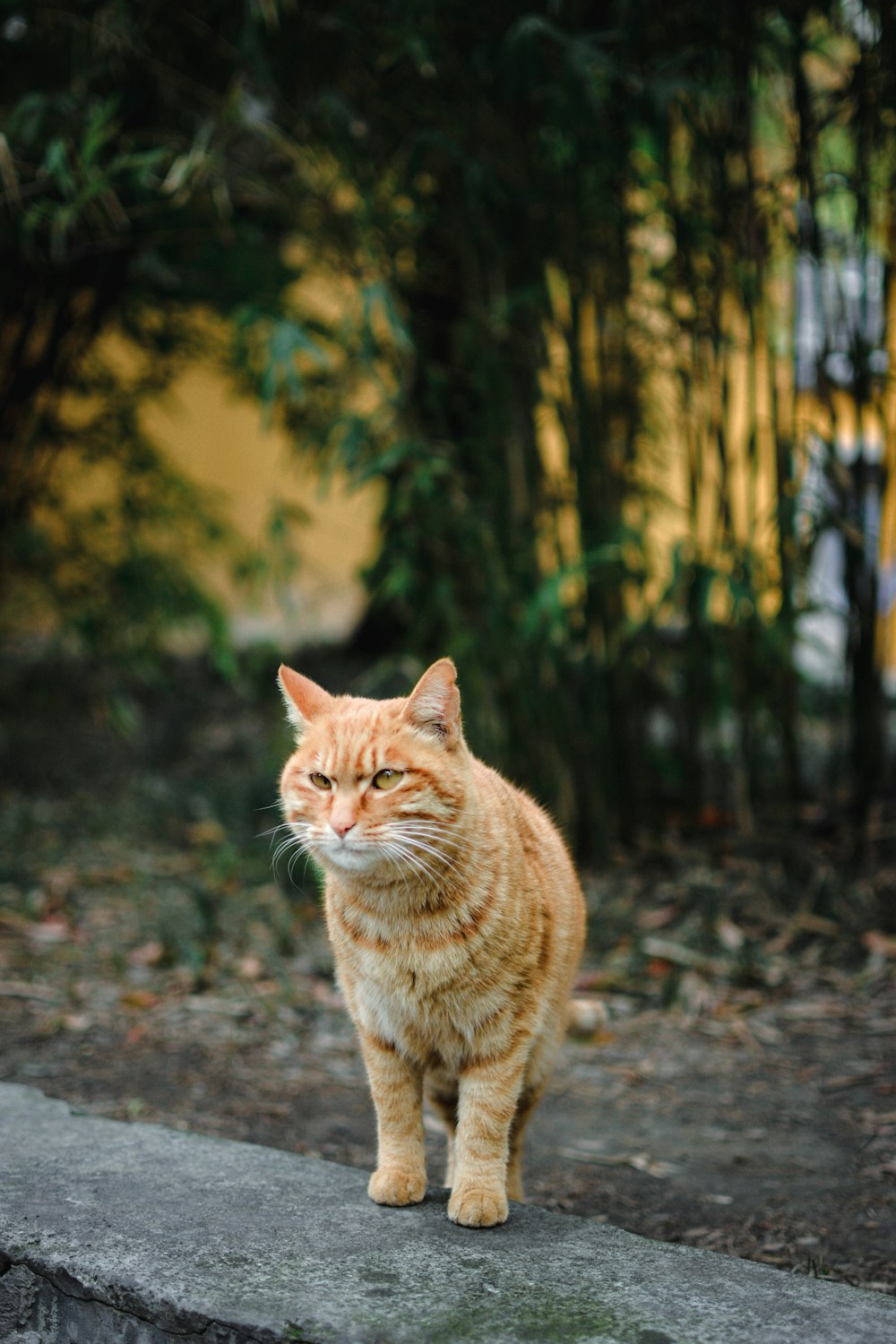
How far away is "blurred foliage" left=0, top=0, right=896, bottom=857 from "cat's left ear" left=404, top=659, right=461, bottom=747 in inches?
55.1

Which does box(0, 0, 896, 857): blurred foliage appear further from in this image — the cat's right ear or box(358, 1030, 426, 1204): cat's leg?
box(358, 1030, 426, 1204): cat's leg

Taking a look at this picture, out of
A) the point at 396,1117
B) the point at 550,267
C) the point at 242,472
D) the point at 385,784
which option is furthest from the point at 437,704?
the point at 242,472

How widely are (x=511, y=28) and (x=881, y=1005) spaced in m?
2.56

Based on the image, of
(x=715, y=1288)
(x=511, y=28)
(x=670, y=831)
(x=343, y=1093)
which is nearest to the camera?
(x=715, y=1288)

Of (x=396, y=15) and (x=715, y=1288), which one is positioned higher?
(x=396, y=15)

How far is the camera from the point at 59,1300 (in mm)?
1672

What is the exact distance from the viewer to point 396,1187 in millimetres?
1861

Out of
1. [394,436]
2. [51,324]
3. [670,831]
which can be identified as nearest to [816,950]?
[670,831]

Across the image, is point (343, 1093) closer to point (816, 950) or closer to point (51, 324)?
point (816, 950)

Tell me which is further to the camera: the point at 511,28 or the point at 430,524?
the point at 430,524

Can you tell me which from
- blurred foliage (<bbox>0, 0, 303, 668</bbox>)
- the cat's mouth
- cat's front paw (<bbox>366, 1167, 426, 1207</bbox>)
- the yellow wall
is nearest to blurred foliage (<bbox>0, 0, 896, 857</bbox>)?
blurred foliage (<bbox>0, 0, 303, 668</bbox>)

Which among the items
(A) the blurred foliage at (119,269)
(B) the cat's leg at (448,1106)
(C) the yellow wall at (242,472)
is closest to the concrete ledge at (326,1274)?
(B) the cat's leg at (448,1106)

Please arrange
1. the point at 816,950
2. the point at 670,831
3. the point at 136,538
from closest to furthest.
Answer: the point at 816,950, the point at 670,831, the point at 136,538

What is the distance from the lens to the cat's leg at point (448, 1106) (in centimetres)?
205
